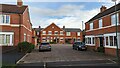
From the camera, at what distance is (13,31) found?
1085 inches

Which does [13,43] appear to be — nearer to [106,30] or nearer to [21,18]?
[21,18]

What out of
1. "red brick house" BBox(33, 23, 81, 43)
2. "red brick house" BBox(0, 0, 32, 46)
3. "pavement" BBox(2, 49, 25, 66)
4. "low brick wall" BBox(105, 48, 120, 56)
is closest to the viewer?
"pavement" BBox(2, 49, 25, 66)

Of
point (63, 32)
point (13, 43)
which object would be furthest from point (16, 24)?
point (63, 32)

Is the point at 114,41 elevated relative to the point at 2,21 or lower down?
lower down

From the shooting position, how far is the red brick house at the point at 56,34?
75.2 m

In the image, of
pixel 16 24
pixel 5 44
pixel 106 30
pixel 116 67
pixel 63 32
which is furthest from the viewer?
pixel 63 32

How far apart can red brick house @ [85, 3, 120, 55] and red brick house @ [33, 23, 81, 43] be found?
42667mm

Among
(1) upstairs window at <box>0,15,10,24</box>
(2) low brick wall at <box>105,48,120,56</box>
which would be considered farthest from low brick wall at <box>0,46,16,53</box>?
(2) low brick wall at <box>105,48,120,56</box>

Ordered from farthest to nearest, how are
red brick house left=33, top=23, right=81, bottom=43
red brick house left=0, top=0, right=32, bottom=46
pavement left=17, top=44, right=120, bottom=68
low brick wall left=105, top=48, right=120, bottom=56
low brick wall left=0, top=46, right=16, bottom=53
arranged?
red brick house left=33, top=23, right=81, bottom=43, red brick house left=0, top=0, right=32, bottom=46, low brick wall left=0, top=46, right=16, bottom=53, low brick wall left=105, top=48, right=120, bottom=56, pavement left=17, top=44, right=120, bottom=68

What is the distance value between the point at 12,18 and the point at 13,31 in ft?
7.01

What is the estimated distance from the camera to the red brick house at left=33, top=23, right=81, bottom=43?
247ft

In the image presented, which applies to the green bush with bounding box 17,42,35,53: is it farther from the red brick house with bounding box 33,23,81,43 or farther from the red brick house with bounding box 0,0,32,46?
the red brick house with bounding box 33,23,81,43

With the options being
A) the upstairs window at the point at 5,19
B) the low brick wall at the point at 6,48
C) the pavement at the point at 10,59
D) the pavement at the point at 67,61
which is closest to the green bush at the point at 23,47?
the pavement at the point at 10,59

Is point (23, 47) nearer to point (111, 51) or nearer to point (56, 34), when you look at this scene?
point (111, 51)
